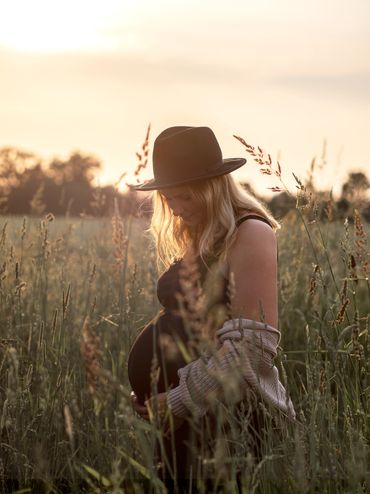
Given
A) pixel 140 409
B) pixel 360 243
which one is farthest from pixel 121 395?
pixel 360 243

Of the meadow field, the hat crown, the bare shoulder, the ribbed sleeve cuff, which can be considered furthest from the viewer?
the hat crown

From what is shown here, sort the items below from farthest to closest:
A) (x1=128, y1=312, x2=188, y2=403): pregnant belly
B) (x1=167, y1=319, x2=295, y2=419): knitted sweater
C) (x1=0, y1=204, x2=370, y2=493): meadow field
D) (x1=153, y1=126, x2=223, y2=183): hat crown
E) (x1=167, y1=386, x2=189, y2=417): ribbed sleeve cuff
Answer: (x1=153, y1=126, x2=223, y2=183): hat crown → (x1=128, y1=312, x2=188, y2=403): pregnant belly → (x1=167, y1=386, x2=189, y2=417): ribbed sleeve cuff → (x1=167, y1=319, x2=295, y2=419): knitted sweater → (x1=0, y1=204, x2=370, y2=493): meadow field

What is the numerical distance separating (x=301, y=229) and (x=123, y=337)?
215 cm

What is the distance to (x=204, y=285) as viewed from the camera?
253 centimetres

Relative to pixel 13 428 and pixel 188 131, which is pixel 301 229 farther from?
pixel 13 428

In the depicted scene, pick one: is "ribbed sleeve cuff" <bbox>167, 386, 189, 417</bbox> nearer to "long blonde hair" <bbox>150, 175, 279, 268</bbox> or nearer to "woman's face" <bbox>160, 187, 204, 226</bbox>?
"long blonde hair" <bbox>150, 175, 279, 268</bbox>

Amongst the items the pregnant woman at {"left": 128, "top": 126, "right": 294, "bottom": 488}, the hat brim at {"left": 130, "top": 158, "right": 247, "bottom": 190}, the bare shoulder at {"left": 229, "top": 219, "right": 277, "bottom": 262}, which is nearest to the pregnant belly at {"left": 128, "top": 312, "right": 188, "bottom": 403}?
the pregnant woman at {"left": 128, "top": 126, "right": 294, "bottom": 488}

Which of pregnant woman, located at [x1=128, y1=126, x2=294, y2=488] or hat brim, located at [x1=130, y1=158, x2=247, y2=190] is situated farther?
hat brim, located at [x1=130, y1=158, x2=247, y2=190]

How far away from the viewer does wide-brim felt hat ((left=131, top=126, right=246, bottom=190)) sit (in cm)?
268

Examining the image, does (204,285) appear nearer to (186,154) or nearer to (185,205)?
(185,205)

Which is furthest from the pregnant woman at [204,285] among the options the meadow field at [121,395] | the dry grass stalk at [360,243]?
the dry grass stalk at [360,243]

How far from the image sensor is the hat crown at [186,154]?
2.70 metres

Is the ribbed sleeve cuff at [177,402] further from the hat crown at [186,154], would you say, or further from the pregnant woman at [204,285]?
the hat crown at [186,154]

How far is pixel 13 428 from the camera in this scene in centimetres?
256
